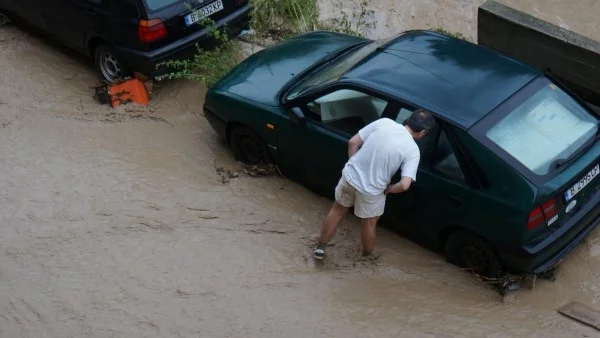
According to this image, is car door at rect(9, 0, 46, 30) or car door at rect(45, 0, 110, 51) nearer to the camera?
car door at rect(45, 0, 110, 51)

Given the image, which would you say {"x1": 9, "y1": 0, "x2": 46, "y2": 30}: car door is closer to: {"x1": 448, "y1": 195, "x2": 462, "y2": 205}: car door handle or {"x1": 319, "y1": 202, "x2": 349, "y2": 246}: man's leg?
{"x1": 319, "y1": 202, "x2": 349, "y2": 246}: man's leg

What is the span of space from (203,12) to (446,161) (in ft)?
11.8

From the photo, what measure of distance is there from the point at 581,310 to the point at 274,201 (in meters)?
2.67

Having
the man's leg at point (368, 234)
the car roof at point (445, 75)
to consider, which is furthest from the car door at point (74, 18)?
the man's leg at point (368, 234)

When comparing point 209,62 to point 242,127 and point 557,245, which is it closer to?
point 242,127

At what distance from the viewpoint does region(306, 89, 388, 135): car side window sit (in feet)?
19.0

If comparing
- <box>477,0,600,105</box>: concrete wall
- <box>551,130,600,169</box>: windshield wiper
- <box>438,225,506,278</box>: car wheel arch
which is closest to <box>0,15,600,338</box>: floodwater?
<box>438,225,506,278</box>: car wheel arch

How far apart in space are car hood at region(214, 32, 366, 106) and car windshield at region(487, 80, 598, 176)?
204 centimetres

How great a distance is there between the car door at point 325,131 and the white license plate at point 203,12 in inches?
83.7

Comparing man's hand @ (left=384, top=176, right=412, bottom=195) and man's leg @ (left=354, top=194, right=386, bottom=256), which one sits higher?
man's hand @ (left=384, top=176, right=412, bottom=195)

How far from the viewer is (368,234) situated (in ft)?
18.8

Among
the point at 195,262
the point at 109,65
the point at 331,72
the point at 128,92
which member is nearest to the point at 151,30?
the point at 128,92

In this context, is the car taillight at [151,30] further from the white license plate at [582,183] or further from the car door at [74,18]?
the white license plate at [582,183]

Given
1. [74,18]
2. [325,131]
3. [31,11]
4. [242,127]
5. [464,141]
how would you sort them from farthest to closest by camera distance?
[31,11] → [74,18] → [242,127] → [325,131] → [464,141]
